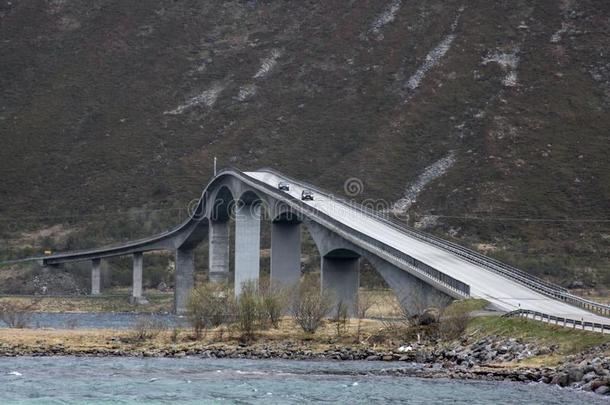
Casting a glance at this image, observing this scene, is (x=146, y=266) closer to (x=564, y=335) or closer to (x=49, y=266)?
(x=49, y=266)

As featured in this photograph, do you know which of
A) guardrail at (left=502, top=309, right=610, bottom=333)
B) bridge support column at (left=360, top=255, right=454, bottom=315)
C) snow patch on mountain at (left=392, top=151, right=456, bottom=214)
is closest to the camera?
guardrail at (left=502, top=309, right=610, bottom=333)

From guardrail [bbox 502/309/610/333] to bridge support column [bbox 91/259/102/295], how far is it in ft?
287

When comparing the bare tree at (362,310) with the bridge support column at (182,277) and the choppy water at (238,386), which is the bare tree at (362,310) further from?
the bridge support column at (182,277)

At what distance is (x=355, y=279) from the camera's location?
10162 centimetres

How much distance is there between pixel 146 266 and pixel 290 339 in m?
89.1

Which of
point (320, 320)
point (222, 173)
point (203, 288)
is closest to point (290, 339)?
point (320, 320)

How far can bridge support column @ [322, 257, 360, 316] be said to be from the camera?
10056 cm

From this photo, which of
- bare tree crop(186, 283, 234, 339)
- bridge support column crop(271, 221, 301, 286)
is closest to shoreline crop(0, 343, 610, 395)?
bare tree crop(186, 283, 234, 339)

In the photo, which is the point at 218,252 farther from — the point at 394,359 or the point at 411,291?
the point at 394,359

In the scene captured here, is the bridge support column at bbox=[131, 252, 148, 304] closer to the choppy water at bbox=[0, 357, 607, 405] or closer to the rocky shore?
the rocky shore

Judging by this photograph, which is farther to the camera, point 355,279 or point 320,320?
point 355,279

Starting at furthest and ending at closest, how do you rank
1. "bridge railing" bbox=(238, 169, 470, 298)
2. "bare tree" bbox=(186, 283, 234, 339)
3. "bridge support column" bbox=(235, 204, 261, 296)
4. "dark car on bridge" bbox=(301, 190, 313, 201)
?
"bridge support column" bbox=(235, 204, 261, 296)
"dark car on bridge" bbox=(301, 190, 313, 201)
"bare tree" bbox=(186, 283, 234, 339)
"bridge railing" bbox=(238, 169, 470, 298)

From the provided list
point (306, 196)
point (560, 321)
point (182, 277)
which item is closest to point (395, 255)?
point (560, 321)

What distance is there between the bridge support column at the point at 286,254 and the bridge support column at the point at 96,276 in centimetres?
4147
